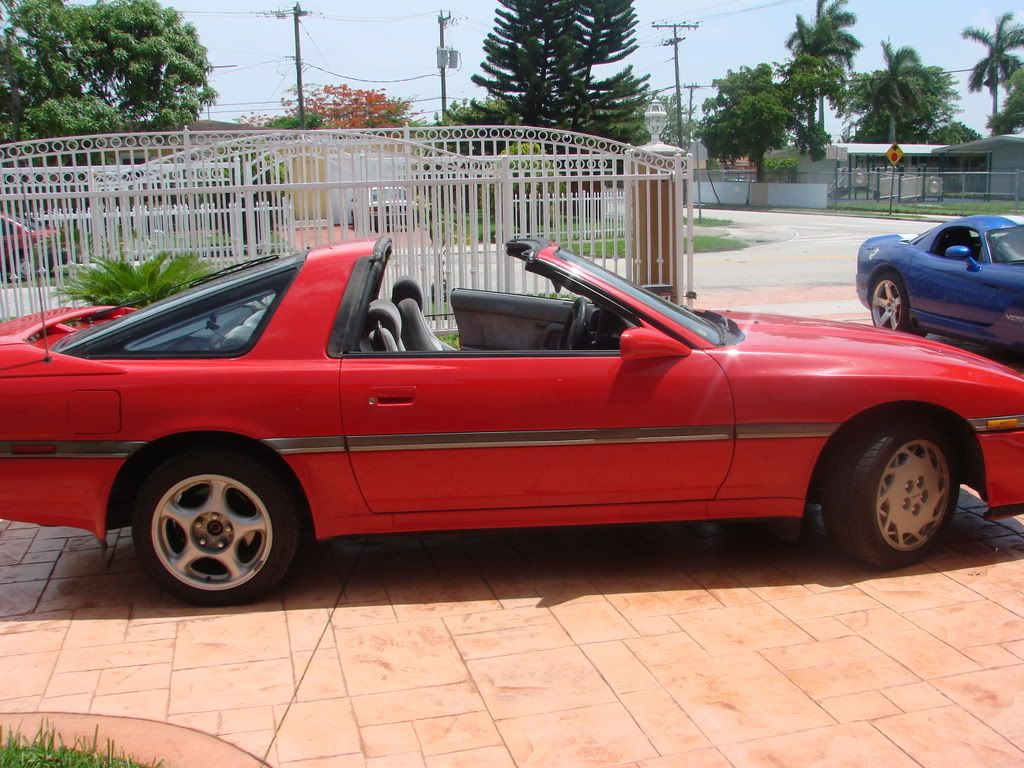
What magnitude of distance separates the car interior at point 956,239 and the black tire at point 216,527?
A: 8088mm

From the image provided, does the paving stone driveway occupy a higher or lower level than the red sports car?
lower

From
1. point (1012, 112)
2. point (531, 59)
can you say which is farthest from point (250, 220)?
point (1012, 112)

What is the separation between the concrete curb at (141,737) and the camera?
3.23 metres

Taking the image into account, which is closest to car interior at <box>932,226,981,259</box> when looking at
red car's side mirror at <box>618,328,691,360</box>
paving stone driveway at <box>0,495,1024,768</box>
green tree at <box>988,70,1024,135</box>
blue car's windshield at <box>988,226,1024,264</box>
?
blue car's windshield at <box>988,226,1024,264</box>

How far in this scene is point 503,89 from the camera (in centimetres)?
4100

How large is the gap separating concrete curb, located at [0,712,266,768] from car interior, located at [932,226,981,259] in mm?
8944

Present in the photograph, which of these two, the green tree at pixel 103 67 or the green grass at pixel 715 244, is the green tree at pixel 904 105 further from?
the green tree at pixel 103 67

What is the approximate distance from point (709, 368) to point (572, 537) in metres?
1.29

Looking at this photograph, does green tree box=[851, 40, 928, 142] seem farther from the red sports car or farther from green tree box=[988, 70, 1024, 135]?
the red sports car

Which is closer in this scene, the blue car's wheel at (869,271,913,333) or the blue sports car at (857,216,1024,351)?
the blue sports car at (857,216,1024,351)

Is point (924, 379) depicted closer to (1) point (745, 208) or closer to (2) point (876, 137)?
(1) point (745, 208)

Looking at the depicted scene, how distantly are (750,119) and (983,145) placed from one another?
43.4ft

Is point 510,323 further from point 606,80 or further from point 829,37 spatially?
point 829,37

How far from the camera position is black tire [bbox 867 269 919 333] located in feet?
35.0
